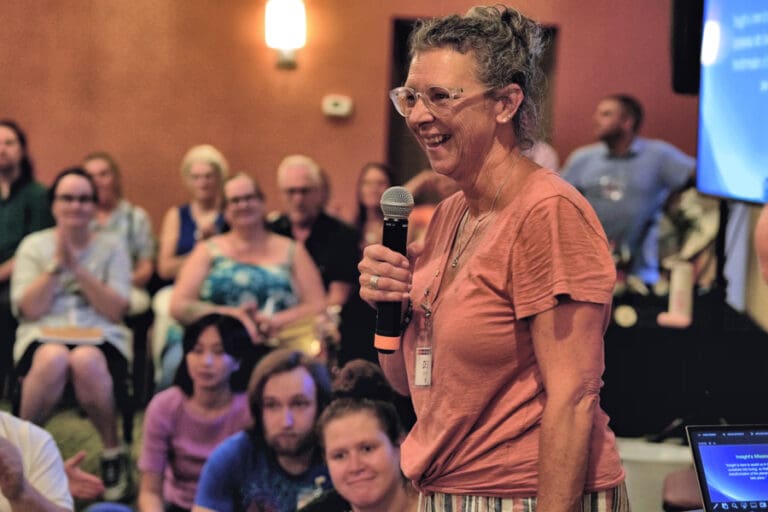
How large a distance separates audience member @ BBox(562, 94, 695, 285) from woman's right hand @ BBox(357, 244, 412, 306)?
382cm

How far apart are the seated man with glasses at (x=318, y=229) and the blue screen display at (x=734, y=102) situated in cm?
149

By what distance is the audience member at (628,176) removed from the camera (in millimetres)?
5285

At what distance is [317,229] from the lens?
14.7 feet

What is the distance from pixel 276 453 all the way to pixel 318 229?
5.08 feet

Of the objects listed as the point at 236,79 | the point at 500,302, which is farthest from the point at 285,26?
the point at 500,302

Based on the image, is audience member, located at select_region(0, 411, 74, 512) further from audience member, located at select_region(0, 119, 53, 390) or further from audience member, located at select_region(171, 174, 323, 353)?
audience member, located at select_region(171, 174, 323, 353)

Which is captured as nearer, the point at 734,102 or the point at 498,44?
the point at 498,44

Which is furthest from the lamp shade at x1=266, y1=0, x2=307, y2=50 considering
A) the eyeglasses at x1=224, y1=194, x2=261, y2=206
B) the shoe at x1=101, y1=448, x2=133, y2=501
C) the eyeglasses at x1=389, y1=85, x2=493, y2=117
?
the eyeglasses at x1=389, y1=85, x2=493, y2=117

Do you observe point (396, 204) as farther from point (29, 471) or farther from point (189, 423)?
point (189, 423)

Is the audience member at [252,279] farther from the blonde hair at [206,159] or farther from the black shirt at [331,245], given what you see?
the blonde hair at [206,159]

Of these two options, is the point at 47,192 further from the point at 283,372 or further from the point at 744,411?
the point at 744,411

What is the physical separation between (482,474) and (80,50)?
3.24 meters

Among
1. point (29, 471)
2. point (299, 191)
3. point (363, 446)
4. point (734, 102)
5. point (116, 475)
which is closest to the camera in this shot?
point (29, 471)

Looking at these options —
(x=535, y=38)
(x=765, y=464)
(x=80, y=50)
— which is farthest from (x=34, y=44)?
(x=765, y=464)
